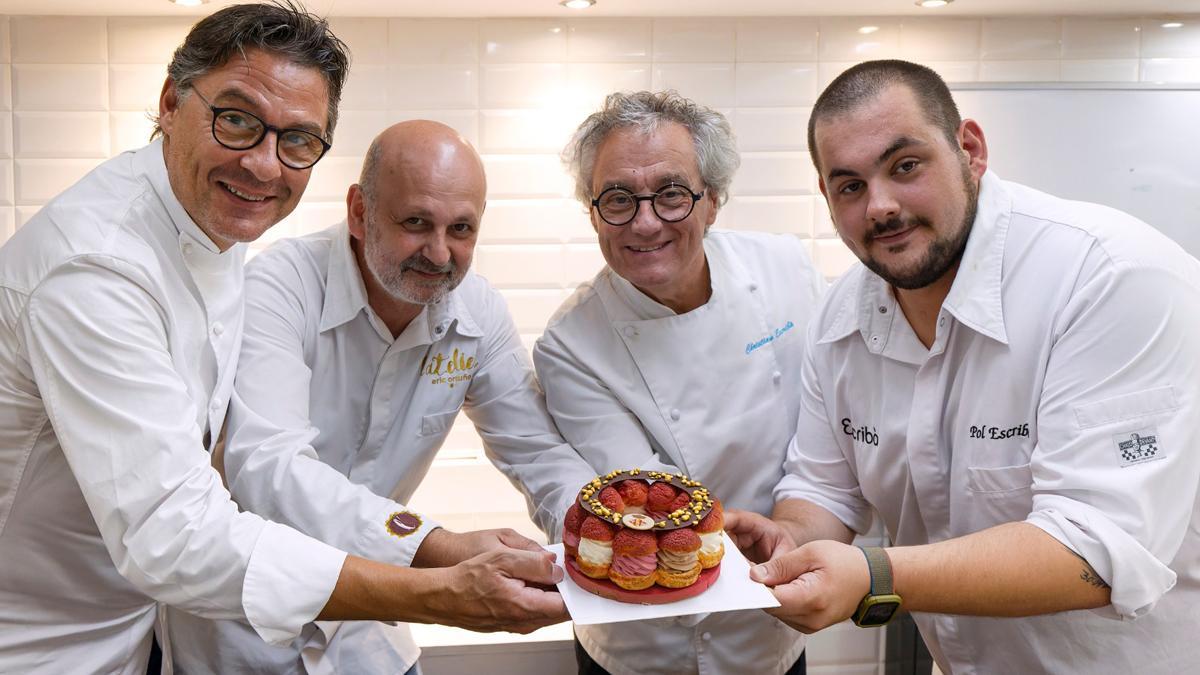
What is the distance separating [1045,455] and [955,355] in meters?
0.25

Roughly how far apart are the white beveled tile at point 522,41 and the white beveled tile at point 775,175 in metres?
0.73

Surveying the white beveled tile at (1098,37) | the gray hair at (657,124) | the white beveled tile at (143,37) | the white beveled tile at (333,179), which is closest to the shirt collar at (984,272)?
the gray hair at (657,124)

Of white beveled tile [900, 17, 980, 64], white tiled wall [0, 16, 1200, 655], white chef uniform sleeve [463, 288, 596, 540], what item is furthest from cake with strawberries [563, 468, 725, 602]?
white beveled tile [900, 17, 980, 64]

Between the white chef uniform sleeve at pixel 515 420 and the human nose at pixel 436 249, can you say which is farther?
the white chef uniform sleeve at pixel 515 420

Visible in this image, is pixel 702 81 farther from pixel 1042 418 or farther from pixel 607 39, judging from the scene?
pixel 1042 418

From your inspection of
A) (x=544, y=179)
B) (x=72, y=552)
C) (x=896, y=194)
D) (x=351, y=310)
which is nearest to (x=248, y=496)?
(x=72, y=552)

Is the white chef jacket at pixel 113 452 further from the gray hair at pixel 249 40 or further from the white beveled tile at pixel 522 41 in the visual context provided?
the white beveled tile at pixel 522 41

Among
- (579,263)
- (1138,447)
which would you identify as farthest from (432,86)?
(1138,447)

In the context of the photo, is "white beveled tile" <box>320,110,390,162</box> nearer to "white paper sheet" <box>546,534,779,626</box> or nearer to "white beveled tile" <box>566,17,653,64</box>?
"white beveled tile" <box>566,17,653,64</box>

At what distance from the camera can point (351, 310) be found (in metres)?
2.07

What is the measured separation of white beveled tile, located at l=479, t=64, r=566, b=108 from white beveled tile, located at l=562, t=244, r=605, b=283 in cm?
50

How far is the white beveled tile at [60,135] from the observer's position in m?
3.24

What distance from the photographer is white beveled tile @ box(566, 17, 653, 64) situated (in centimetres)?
332

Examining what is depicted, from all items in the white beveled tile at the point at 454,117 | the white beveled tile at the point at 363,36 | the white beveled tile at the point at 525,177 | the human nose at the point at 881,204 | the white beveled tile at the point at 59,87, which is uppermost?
the white beveled tile at the point at 363,36
